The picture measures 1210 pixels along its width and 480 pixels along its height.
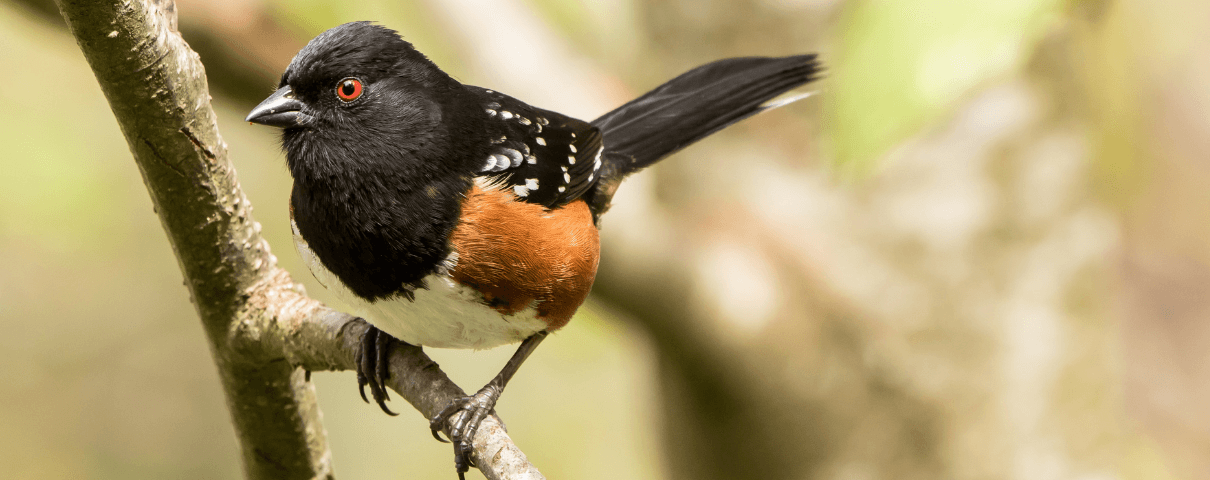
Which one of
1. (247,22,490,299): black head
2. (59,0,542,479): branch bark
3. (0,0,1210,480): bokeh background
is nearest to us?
(59,0,542,479): branch bark

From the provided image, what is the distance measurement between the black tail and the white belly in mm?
772

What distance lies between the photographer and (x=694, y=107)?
2.36 m

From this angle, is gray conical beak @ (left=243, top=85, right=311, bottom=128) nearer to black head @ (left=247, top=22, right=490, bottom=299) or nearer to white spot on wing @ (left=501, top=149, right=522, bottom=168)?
black head @ (left=247, top=22, right=490, bottom=299)

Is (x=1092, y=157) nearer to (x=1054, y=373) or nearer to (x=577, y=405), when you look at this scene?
(x=1054, y=373)

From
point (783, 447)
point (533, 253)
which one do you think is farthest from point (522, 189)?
point (783, 447)

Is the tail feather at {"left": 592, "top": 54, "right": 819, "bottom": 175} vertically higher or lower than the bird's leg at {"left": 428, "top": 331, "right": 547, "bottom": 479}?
higher

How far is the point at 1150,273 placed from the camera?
5.40 meters

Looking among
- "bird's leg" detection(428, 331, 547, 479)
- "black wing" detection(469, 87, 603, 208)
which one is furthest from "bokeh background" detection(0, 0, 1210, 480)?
"bird's leg" detection(428, 331, 547, 479)

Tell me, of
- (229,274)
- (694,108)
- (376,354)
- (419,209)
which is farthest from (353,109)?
(694,108)

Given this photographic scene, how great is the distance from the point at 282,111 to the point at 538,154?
0.51 m

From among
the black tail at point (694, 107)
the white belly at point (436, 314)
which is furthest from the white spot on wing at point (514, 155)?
the black tail at point (694, 107)

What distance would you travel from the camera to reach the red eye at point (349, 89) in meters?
1.52

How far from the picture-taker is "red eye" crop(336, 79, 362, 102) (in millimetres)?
1520

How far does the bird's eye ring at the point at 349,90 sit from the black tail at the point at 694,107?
846mm
